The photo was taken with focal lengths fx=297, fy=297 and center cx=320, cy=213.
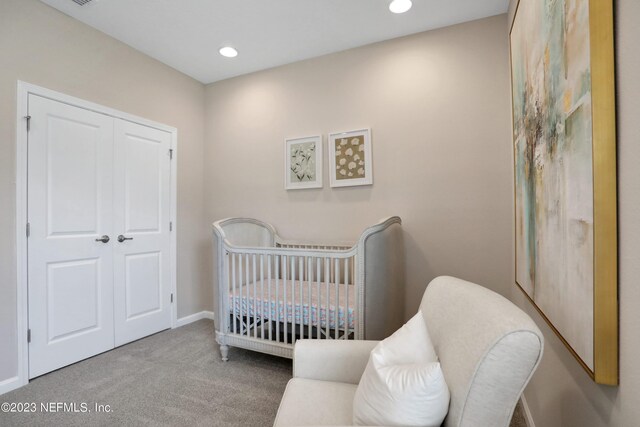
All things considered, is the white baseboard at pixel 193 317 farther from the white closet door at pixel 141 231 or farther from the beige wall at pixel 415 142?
the beige wall at pixel 415 142

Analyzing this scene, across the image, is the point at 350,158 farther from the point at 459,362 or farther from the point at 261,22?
the point at 459,362

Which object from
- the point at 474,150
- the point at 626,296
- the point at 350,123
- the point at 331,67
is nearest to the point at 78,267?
the point at 350,123

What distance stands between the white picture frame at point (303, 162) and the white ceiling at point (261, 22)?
0.87 meters

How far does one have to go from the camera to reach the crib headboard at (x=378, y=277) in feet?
6.58

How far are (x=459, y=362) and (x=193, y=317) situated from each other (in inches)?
130

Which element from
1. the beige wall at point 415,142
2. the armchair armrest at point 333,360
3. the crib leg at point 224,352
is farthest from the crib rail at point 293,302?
the beige wall at point 415,142

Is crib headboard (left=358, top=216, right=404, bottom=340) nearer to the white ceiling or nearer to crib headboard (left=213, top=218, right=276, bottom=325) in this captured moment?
crib headboard (left=213, top=218, right=276, bottom=325)

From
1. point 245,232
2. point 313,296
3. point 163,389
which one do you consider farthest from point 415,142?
point 163,389

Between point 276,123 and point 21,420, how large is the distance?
9.61 ft

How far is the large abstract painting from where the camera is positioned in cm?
74

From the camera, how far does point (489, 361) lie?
766mm

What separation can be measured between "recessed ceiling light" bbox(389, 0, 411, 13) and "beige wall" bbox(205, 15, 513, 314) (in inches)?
15.6

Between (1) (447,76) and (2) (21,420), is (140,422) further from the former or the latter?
(1) (447,76)

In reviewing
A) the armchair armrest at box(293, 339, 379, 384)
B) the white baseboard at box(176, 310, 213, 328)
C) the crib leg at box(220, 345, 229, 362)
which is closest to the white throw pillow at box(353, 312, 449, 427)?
the armchair armrest at box(293, 339, 379, 384)
